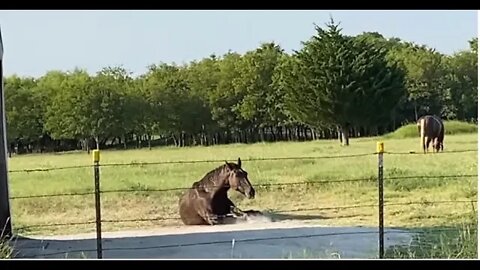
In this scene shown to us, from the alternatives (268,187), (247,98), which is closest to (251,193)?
(268,187)

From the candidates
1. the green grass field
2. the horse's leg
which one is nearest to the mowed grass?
the green grass field

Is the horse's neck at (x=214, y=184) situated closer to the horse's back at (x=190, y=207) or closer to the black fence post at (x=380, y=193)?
the horse's back at (x=190, y=207)

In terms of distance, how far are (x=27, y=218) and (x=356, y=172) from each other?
1435mm

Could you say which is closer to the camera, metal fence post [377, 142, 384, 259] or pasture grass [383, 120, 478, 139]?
pasture grass [383, 120, 478, 139]

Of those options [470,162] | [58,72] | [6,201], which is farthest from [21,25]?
[470,162]

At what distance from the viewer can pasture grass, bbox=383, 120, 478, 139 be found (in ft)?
10.6

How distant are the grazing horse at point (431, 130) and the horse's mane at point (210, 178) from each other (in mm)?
852

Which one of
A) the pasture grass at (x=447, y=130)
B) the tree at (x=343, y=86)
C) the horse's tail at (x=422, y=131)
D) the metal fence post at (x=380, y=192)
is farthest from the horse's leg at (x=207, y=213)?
the horse's tail at (x=422, y=131)

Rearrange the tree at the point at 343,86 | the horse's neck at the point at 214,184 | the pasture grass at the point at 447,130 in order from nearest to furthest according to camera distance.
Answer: the pasture grass at the point at 447,130, the tree at the point at 343,86, the horse's neck at the point at 214,184

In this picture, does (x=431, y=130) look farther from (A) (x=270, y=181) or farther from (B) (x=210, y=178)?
(B) (x=210, y=178)

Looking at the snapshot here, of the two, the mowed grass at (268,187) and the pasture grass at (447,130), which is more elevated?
the pasture grass at (447,130)

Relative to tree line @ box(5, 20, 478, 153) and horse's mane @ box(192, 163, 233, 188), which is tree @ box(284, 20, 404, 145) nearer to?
tree line @ box(5, 20, 478, 153)

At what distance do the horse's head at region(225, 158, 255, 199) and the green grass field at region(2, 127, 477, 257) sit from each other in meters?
0.03

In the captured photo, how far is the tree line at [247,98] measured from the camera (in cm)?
331
